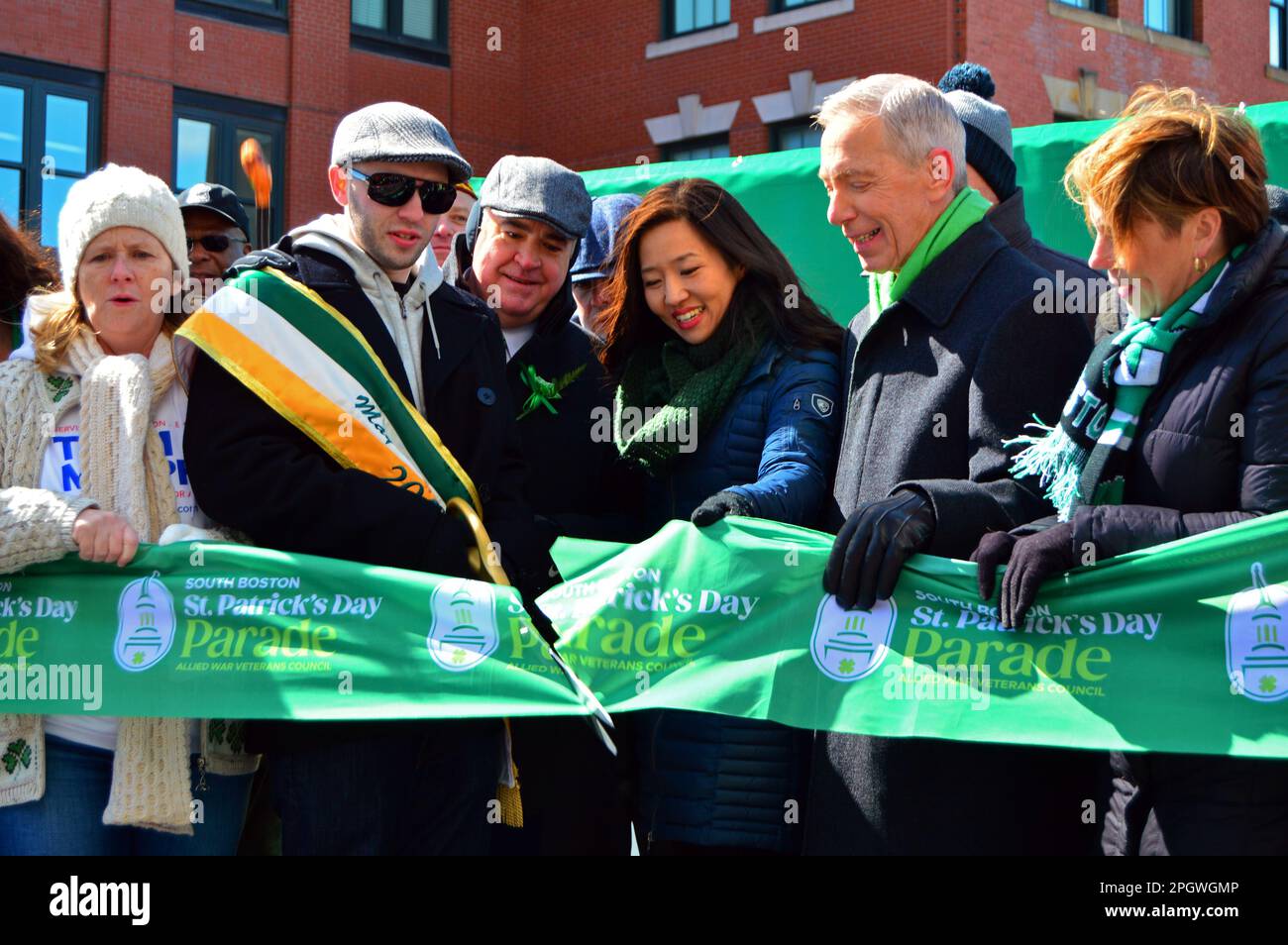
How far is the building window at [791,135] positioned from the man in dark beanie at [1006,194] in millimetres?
12791

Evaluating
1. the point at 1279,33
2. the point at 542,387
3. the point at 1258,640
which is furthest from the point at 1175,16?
the point at 1258,640

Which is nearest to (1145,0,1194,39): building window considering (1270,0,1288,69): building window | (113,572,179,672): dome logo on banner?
(1270,0,1288,69): building window

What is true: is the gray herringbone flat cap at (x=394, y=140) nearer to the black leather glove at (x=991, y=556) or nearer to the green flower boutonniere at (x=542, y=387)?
the green flower boutonniere at (x=542, y=387)

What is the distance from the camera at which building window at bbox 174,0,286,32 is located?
19438 mm

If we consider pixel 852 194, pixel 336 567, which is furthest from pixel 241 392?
pixel 852 194

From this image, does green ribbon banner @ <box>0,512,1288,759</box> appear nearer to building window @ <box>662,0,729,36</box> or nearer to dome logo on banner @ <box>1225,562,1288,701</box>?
dome logo on banner @ <box>1225,562,1288,701</box>

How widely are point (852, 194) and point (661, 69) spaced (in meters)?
17.6

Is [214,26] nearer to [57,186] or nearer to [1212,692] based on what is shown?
[57,186]

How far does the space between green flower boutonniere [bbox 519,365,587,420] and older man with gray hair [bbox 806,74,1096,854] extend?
0.94m

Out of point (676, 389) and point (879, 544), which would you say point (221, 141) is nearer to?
point (676, 389)

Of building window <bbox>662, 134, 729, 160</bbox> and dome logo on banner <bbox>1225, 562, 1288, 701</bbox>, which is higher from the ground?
building window <bbox>662, 134, 729, 160</bbox>

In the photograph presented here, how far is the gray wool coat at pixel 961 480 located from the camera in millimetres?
3473

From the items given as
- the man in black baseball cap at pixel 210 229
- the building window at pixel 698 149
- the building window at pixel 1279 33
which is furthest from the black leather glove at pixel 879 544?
the building window at pixel 1279 33
